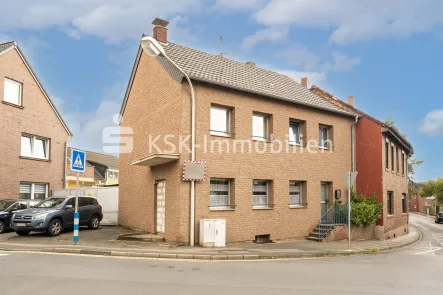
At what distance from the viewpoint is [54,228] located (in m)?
16.2

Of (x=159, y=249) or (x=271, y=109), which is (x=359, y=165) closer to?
(x=271, y=109)

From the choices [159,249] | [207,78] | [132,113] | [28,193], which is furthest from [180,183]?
[28,193]

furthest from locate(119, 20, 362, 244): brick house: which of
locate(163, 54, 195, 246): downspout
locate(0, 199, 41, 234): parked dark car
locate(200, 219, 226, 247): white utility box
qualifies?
locate(0, 199, 41, 234): parked dark car

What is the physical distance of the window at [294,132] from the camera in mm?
19047

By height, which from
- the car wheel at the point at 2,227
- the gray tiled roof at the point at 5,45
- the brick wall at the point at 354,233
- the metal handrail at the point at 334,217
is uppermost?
the gray tiled roof at the point at 5,45

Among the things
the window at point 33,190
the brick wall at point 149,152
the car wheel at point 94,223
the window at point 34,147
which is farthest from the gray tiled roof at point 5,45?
the car wheel at point 94,223

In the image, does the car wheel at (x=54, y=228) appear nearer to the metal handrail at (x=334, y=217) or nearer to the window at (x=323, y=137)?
the metal handrail at (x=334, y=217)

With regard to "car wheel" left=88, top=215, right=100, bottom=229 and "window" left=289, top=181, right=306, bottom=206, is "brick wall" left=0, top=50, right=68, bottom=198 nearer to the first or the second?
"car wheel" left=88, top=215, right=100, bottom=229

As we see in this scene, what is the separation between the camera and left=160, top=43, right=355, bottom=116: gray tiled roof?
16381 mm

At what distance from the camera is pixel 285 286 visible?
801 cm

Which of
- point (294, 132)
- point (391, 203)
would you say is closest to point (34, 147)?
point (294, 132)

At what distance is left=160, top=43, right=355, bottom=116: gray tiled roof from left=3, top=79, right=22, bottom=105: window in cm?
1034

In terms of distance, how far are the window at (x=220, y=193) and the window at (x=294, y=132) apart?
439 cm

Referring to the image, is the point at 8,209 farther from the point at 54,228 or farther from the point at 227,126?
the point at 227,126
